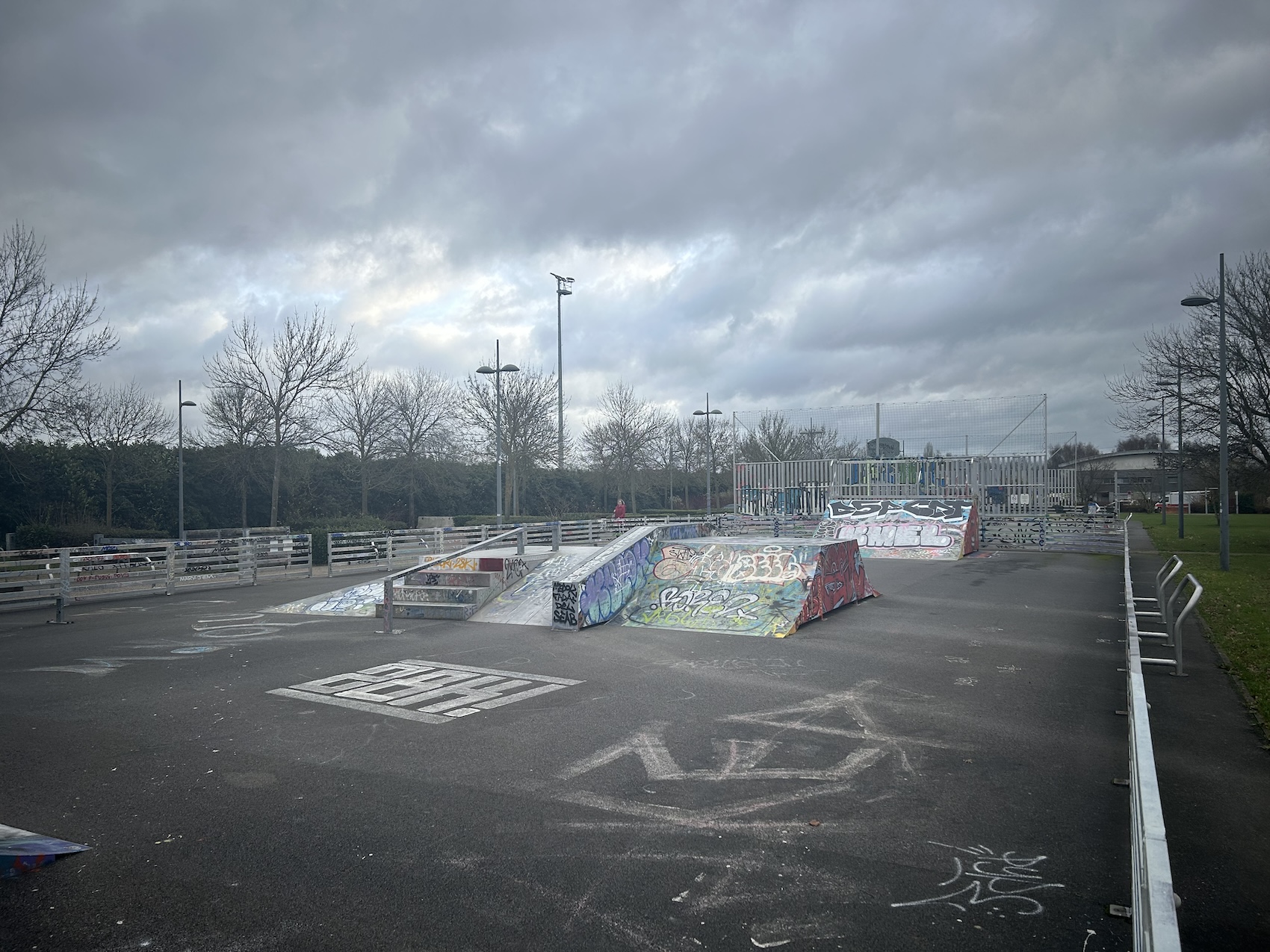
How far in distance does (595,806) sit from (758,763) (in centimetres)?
135

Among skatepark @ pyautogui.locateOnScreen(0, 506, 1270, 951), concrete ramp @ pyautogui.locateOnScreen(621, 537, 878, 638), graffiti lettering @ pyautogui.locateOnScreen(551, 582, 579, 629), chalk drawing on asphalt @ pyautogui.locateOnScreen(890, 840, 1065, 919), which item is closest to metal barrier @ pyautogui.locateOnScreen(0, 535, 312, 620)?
skatepark @ pyautogui.locateOnScreen(0, 506, 1270, 951)

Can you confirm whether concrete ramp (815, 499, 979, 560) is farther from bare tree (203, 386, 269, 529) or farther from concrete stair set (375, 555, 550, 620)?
bare tree (203, 386, 269, 529)

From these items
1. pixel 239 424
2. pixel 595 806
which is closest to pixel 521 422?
pixel 239 424

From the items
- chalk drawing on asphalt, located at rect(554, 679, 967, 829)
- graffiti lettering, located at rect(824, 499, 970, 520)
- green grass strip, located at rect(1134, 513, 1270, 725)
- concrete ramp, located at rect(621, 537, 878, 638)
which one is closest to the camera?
chalk drawing on asphalt, located at rect(554, 679, 967, 829)

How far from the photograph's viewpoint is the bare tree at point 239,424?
101ft

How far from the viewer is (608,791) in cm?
502

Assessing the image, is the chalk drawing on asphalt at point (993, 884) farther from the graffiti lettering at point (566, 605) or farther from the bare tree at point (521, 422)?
the bare tree at point (521, 422)

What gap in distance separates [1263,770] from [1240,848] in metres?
1.61

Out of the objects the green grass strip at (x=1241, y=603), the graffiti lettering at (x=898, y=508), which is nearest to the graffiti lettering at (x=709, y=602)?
the green grass strip at (x=1241, y=603)

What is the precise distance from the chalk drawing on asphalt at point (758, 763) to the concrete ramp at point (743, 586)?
4173 mm

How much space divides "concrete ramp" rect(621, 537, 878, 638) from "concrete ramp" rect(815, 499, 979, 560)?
39.0ft

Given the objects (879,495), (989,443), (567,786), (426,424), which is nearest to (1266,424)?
(989,443)

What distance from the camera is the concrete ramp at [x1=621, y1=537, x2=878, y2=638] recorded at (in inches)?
454

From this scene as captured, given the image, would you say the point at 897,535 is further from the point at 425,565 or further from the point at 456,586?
the point at 425,565
